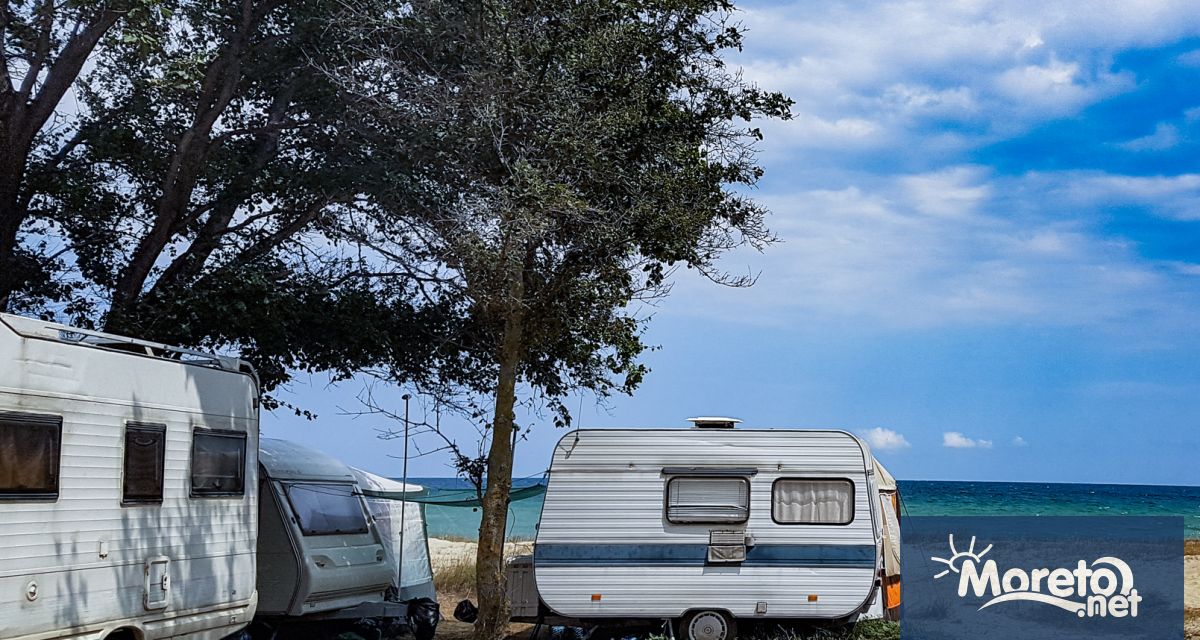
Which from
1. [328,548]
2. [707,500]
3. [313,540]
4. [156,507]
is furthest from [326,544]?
[707,500]

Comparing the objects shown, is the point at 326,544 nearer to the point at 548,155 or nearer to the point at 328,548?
the point at 328,548

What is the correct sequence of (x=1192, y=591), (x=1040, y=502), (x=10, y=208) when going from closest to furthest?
(x=10, y=208) → (x=1192, y=591) → (x=1040, y=502)

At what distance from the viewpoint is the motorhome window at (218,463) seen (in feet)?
37.8

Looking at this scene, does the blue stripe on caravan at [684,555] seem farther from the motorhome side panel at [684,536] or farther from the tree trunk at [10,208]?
the tree trunk at [10,208]

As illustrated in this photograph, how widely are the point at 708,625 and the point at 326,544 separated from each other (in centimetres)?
432

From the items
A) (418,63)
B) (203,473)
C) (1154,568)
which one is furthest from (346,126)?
(1154,568)

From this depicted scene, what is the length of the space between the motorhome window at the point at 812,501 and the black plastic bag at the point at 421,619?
15.3 feet

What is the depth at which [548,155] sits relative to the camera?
1470 centimetres

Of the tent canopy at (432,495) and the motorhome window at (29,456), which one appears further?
the tent canopy at (432,495)

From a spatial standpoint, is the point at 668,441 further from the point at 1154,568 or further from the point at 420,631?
the point at 1154,568

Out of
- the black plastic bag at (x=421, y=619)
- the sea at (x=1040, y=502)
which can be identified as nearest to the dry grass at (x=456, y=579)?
the black plastic bag at (x=421, y=619)

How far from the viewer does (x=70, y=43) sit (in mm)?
15953

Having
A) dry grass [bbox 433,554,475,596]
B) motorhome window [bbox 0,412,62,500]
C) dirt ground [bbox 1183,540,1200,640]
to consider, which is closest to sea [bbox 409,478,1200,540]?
dirt ground [bbox 1183,540,1200,640]

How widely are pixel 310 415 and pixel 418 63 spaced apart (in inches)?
216
